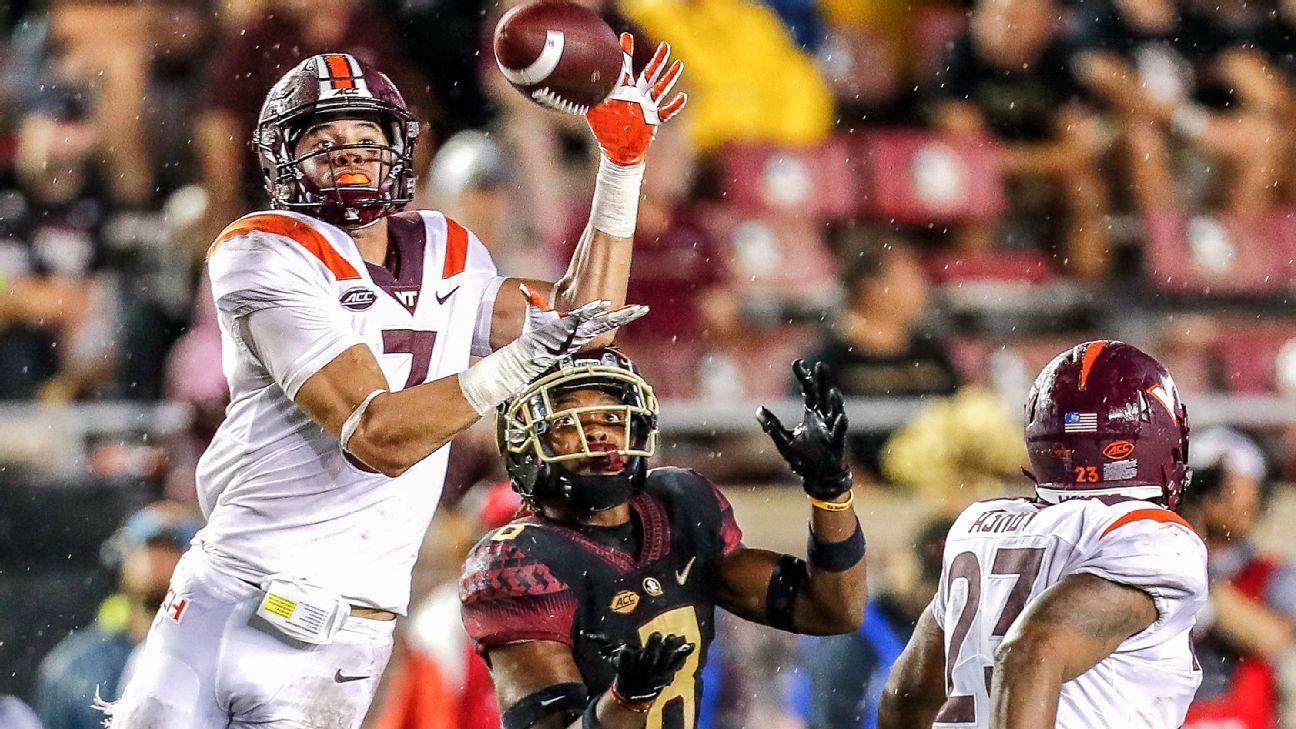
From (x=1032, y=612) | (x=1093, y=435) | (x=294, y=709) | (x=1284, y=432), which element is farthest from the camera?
(x=1284, y=432)

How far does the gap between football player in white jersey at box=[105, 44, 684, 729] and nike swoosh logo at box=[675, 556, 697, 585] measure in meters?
0.52

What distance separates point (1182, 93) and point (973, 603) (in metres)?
6.66

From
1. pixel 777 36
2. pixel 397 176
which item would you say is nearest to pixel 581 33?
pixel 397 176

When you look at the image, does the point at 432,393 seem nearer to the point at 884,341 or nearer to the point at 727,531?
the point at 727,531

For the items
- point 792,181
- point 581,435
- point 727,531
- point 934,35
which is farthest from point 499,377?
Answer: point 934,35

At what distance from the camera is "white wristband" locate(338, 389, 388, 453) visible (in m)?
3.40

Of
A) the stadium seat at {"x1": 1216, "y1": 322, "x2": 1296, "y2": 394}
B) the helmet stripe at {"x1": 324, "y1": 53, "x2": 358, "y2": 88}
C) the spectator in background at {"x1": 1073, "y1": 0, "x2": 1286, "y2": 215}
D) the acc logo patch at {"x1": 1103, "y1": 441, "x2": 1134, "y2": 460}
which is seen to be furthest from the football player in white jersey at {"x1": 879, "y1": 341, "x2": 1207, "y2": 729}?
the spectator in background at {"x1": 1073, "y1": 0, "x2": 1286, "y2": 215}

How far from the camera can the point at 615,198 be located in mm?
4027

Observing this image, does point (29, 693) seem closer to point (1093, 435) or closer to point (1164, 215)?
point (1093, 435)

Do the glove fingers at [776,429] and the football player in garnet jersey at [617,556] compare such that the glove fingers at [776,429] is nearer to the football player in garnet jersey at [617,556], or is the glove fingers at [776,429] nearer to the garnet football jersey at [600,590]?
the football player in garnet jersey at [617,556]

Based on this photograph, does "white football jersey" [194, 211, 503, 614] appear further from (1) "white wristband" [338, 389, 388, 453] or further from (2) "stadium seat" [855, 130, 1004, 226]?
(2) "stadium seat" [855, 130, 1004, 226]

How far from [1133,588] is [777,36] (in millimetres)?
6547

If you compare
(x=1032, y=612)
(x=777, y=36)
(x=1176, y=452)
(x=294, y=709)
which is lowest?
(x=294, y=709)

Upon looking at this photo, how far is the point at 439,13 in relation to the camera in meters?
8.48
